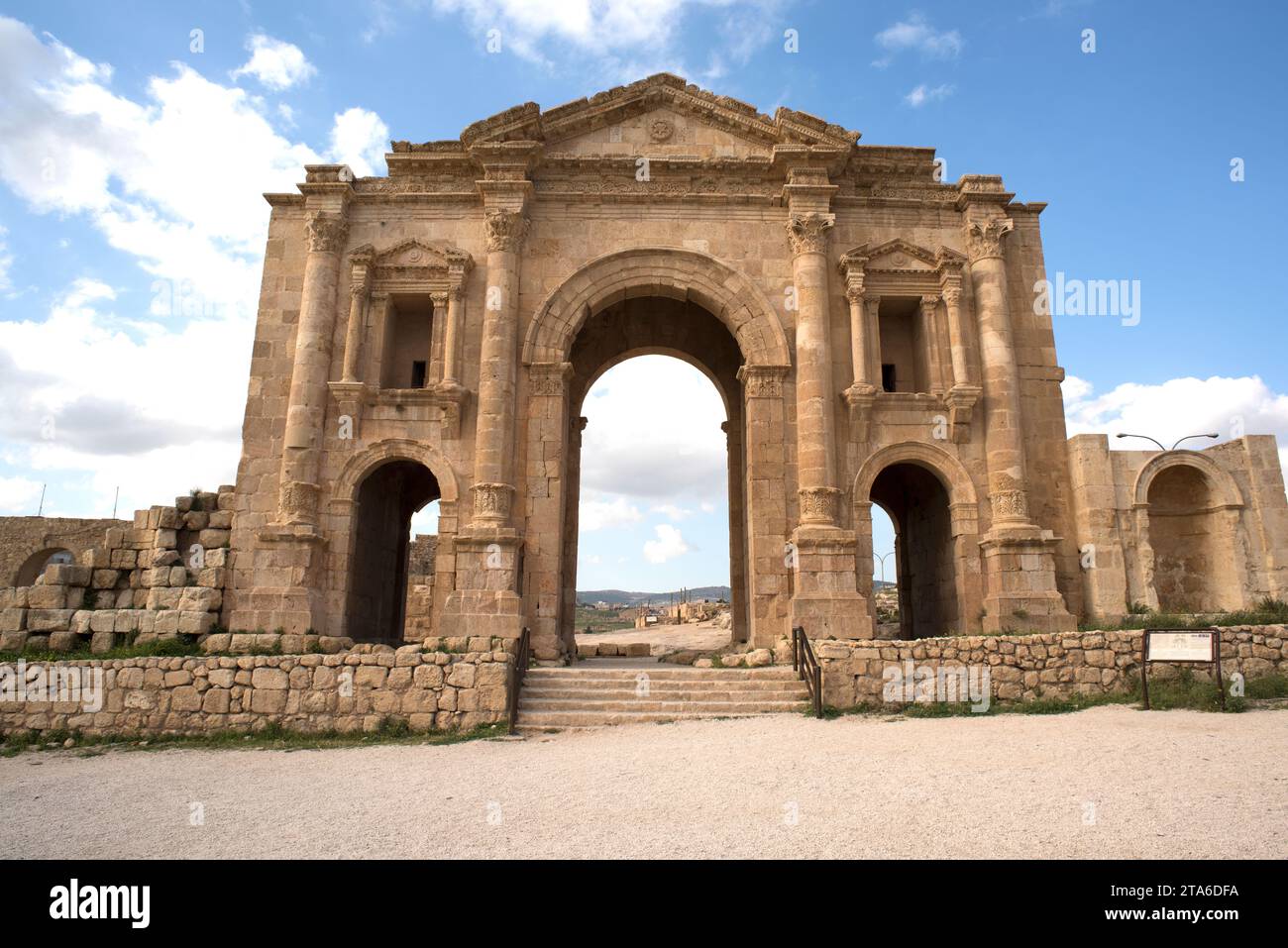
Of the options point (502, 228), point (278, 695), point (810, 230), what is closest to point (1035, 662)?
point (810, 230)

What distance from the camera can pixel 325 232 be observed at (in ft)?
51.0

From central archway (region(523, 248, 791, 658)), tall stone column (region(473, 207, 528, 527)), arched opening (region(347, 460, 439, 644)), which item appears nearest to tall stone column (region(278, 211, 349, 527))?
arched opening (region(347, 460, 439, 644))

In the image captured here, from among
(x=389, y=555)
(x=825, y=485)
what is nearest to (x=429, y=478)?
(x=389, y=555)

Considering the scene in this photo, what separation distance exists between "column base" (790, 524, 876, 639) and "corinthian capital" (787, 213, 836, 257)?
579cm

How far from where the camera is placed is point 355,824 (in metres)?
5.80

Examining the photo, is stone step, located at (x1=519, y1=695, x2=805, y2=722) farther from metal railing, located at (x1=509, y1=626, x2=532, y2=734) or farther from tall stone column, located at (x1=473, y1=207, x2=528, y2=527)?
tall stone column, located at (x1=473, y1=207, x2=528, y2=527)

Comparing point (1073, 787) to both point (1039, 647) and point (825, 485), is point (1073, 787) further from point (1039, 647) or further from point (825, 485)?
point (825, 485)

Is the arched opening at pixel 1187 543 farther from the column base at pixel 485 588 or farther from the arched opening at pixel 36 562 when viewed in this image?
the arched opening at pixel 36 562

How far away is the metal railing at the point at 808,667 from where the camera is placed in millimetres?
10648

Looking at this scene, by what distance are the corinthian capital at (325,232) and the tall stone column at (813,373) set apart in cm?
944

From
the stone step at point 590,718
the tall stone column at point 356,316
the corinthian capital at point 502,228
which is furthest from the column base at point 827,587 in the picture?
the tall stone column at point 356,316

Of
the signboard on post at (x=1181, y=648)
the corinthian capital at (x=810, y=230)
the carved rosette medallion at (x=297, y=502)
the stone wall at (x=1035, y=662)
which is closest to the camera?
the signboard on post at (x=1181, y=648)

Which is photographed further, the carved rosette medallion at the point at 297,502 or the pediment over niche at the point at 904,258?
the pediment over niche at the point at 904,258

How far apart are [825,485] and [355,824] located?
411 inches
